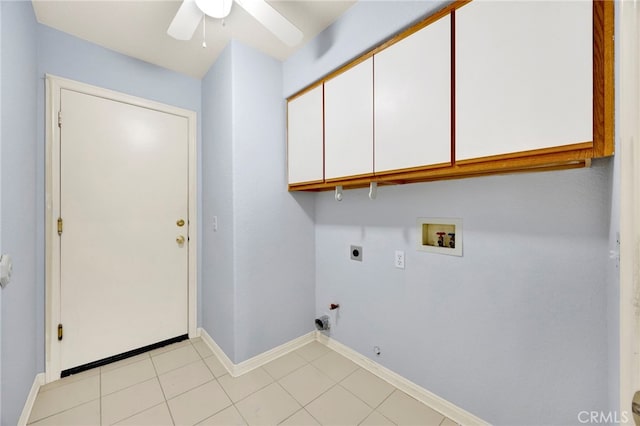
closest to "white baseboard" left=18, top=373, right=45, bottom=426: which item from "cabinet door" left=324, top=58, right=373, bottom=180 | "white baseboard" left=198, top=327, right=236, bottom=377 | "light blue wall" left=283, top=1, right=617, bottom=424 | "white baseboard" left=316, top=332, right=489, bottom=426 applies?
"white baseboard" left=198, top=327, right=236, bottom=377

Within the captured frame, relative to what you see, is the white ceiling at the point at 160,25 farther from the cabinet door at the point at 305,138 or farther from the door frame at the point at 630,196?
the door frame at the point at 630,196

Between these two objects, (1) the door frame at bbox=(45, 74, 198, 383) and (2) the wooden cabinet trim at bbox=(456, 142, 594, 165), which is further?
(1) the door frame at bbox=(45, 74, 198, 383)

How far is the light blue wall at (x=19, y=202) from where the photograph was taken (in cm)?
110

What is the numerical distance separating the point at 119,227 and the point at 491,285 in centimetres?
250

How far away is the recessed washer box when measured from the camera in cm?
136

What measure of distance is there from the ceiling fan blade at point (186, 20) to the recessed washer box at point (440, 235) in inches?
65.6

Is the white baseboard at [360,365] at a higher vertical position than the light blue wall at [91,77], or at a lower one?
lower

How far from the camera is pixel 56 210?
1696mm

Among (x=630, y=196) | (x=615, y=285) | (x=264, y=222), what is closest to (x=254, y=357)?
(x=264, y=222)

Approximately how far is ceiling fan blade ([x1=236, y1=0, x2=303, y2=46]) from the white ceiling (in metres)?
0.28

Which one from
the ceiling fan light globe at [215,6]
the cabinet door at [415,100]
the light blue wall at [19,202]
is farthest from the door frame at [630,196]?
the light blue wall at [19,202]

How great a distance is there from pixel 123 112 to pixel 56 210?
0.84m

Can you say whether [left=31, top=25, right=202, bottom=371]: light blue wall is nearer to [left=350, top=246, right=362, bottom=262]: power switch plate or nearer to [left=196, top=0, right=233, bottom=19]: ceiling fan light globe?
[left=196, top=0, right=233, bottom=19]: ceiling fan light globe

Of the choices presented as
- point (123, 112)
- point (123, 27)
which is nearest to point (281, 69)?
point (123, 27)
